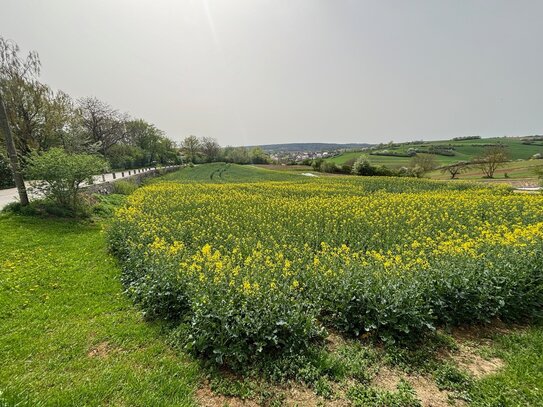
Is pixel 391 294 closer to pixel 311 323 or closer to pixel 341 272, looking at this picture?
pixel 341 272

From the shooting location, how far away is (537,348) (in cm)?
449

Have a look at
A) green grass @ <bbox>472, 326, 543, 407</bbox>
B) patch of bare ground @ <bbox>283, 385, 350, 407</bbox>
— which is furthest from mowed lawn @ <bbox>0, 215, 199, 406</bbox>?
green grass @ <bbox>472, 326, 543, 407</bbox>

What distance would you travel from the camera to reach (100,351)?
4.46 meters

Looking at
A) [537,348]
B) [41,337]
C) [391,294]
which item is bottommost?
[537,348]

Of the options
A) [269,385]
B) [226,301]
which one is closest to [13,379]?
[226,301]

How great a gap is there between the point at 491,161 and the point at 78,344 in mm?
63324

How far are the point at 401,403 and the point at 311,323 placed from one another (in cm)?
151

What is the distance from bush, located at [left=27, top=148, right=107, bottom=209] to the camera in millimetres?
11914

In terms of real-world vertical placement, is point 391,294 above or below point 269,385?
above

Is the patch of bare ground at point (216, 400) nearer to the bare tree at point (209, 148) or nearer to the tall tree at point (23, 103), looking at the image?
the tall tree at point (23, 103)

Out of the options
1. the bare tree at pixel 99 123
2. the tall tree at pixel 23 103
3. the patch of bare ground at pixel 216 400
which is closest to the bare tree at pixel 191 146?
the bare tree at pixel 99 123

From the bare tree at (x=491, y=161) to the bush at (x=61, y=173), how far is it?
6136cm

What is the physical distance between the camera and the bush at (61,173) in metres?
11.9

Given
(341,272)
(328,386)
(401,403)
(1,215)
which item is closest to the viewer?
(401,403)
